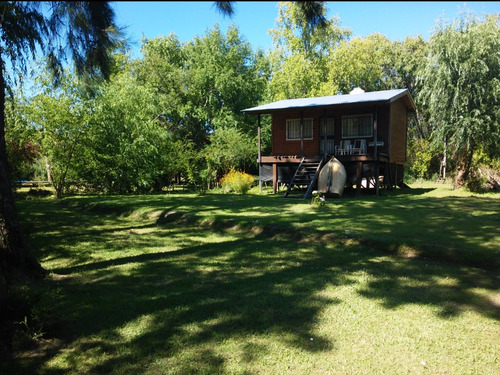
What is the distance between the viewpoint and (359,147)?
18.4m

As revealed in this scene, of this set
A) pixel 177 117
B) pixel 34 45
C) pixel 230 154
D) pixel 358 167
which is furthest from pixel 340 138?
pixel 177 117

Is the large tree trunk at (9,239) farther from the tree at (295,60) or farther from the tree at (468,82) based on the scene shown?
the tree at (295,60)

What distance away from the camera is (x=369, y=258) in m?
5.73

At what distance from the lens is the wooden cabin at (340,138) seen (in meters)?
16.5

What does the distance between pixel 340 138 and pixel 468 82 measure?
6.39 metres

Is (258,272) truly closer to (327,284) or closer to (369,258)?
(327,284)

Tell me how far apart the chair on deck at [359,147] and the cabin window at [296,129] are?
2.41 metres

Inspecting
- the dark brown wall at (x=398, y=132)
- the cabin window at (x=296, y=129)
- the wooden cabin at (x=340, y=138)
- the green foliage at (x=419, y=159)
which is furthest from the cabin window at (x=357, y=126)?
the green foliage at (x=419, y=159)

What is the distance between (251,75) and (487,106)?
23238mm

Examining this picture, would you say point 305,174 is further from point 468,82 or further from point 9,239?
point 9,239

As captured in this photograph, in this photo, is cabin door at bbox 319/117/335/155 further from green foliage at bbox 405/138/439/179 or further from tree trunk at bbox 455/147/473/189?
green foliage at bbox 405/138/439/179

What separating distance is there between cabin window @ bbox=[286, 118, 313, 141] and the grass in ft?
39.9

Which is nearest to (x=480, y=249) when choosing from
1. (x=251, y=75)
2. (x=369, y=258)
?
(x=369, y=258)

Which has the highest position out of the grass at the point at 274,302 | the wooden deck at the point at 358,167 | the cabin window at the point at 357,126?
the cabin window at the point at 357,126
